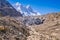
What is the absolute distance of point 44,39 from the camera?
36375 millimetres

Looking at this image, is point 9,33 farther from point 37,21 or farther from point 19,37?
point 37,21

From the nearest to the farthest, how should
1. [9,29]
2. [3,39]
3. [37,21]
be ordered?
1. [3,39]
2. [9,29]
3. [37,21]

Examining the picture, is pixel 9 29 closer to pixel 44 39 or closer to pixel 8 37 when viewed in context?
→ pixel 8 37

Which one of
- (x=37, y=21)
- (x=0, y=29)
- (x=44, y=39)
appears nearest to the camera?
(x=0, y=29)

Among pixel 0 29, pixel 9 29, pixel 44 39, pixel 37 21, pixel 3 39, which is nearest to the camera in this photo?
pixel 3 39

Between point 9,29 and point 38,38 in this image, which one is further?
point 38,38

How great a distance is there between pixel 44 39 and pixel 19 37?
41.8 ft

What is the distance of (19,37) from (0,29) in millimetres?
3565

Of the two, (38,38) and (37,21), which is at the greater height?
(37,21)

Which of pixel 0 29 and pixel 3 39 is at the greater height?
pixel 0 29

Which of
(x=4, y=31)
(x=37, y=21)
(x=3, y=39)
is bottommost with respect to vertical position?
(x=3, y=39)

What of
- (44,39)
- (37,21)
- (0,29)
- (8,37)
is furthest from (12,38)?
(37,21)

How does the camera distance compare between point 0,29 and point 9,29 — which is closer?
point 0,29

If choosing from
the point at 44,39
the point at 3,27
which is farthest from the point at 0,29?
the point at 44,39
